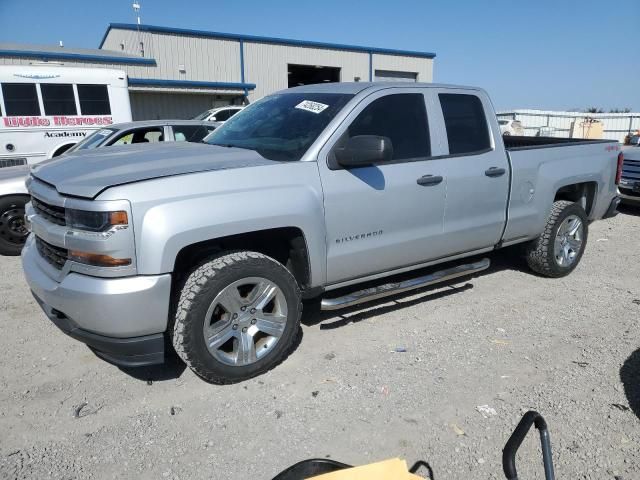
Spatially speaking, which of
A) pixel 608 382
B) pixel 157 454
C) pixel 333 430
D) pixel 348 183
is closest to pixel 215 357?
pixel 157 454

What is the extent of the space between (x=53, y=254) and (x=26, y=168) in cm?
452

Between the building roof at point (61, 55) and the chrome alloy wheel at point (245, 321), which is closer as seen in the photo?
the chrome alloy wheel at point (245, 321)

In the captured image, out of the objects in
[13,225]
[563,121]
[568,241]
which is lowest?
[568,241]

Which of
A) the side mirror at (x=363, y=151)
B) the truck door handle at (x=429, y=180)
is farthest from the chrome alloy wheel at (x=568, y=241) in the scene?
the side mirror at (x=363, y=151)

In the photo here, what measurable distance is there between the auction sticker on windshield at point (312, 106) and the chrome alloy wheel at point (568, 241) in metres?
2.89

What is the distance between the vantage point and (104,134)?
22.7 feet

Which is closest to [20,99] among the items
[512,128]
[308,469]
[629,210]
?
[308,469]

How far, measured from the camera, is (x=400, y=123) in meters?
3.81

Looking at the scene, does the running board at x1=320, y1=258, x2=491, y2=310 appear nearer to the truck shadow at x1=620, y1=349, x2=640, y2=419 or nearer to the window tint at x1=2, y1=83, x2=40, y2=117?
the truck shadow at x1=620, y1=349, x2=640, y2=419

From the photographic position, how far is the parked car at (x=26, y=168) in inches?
231

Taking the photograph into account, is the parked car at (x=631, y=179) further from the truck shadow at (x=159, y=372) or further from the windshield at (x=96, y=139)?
the windshield at (x=96, y=139)

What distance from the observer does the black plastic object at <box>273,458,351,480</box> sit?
1.59m

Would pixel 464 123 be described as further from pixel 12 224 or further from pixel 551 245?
pixel 12 224

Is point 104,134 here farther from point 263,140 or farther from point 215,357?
point 215,357
